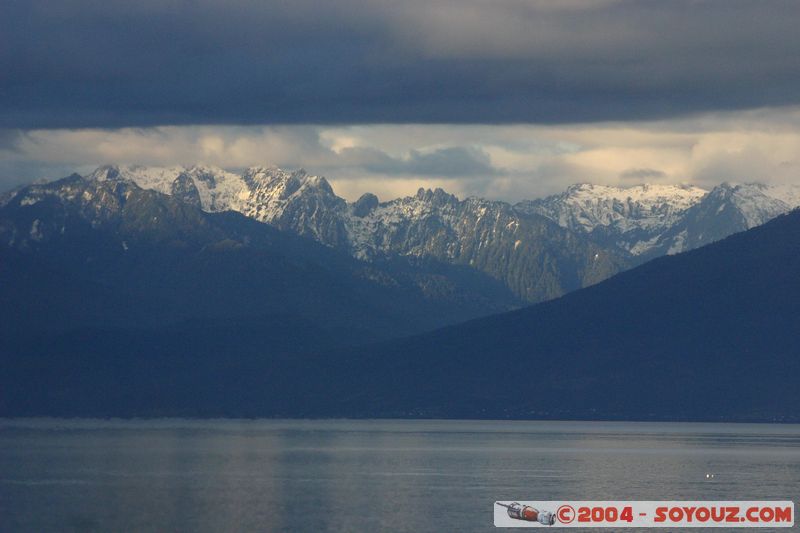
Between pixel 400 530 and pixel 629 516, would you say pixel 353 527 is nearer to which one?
pixel 400 530

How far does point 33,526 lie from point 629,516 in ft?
223

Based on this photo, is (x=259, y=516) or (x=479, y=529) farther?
(x=259, y=516)

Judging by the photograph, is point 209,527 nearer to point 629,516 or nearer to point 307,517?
point 307,517

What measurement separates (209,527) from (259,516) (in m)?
12.9

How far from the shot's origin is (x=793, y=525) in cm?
19100

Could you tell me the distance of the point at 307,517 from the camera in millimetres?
199000

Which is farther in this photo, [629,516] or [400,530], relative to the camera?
[629,516]

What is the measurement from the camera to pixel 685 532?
190875mm

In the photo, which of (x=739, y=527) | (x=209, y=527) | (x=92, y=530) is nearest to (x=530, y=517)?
(x=739, y=527)

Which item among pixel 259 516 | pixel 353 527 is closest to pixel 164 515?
pixel 259 516

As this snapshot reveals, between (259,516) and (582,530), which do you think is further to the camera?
(259,516)

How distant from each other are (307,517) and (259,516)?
566 cm

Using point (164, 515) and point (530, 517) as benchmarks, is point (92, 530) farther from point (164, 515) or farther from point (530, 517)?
point (530, 517)

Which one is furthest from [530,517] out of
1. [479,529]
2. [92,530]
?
[92,530]
